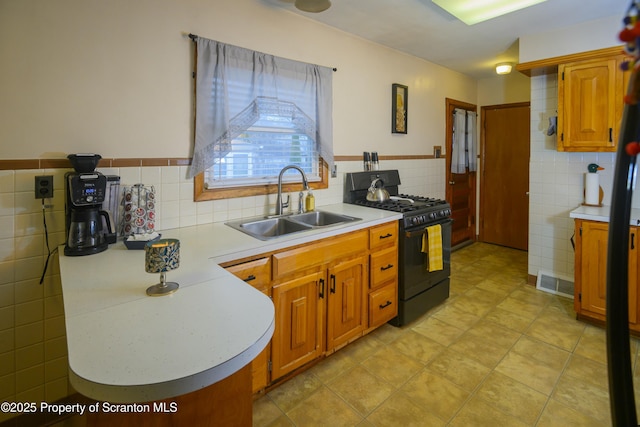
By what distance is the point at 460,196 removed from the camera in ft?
16.2

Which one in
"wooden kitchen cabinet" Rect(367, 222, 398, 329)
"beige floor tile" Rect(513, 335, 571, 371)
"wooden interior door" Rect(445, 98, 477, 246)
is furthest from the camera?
"wooden interior door" Rect(445, 98, 477, 246)

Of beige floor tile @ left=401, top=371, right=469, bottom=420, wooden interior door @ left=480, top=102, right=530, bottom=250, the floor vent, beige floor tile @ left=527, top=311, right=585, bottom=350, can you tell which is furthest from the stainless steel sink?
wooden interior door @ left=480, top=102, right=530, bottom=250

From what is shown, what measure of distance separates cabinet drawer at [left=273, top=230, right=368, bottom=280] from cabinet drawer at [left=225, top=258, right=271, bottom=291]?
0.18 feet

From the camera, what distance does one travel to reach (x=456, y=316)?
2.93m

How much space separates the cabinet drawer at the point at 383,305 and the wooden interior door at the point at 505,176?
3.13 m

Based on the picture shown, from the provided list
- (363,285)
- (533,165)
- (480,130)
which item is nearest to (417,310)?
(363,285)

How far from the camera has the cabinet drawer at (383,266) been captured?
2521mm

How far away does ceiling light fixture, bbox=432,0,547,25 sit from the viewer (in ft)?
8.09

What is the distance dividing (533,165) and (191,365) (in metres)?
3.90

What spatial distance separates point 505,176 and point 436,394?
3907 millimetres

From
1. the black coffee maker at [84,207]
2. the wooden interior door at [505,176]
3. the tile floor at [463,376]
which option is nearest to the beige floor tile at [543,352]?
the tile floor at [463,376]

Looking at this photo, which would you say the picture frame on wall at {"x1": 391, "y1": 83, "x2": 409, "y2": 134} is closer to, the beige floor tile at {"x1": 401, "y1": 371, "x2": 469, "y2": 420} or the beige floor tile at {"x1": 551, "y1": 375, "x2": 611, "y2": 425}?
the beige floor tile at {"x1": 401, "y1": 371, "x2": 469, "y2": 420}

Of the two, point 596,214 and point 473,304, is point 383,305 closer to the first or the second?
point 473,304

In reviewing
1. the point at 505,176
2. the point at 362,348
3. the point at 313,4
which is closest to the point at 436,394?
the point at 362,348
